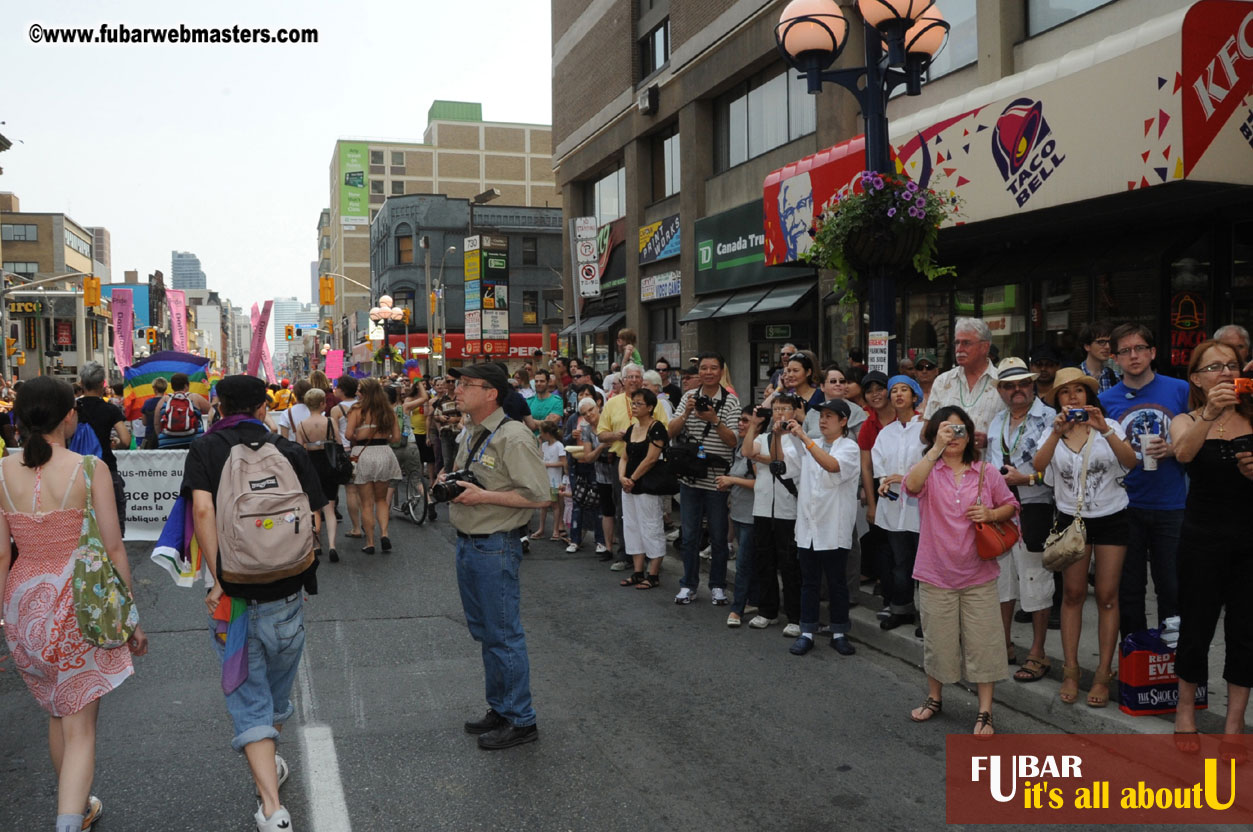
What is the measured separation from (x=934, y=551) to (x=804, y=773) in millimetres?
1488

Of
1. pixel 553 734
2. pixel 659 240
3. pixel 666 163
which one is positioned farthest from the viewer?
pixel 666 163

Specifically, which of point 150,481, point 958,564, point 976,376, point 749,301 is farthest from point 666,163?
point 958,564

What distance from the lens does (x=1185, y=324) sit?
10.3 metres

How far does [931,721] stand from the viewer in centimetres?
543

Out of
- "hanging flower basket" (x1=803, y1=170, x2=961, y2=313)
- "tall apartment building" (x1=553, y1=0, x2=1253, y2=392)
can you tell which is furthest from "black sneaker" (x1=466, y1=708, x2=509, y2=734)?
"tall apartment building" (x1=553, y1=0, x2=1253, y2=392)

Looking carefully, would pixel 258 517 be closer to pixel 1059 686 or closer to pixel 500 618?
pixel 500 618

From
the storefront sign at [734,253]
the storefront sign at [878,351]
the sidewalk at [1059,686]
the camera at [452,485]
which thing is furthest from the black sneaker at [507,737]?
the storefront sign at [734,253]

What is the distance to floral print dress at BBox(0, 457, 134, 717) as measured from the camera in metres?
3.88

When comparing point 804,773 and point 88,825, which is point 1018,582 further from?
point 88,825

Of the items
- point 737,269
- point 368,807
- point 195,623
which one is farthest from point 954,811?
point 737,269

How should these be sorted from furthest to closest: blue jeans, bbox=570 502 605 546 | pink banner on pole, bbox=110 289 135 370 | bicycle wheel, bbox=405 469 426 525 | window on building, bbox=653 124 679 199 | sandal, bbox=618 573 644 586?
pink banner on pole, bbox=110 289 135 370
window on building, bbox=653 124 679 199
bicycle wheel, bbox=405 469 426 525
blue jeans, bbox=570 502 605 546
sandal, bbox=618 573 644 586

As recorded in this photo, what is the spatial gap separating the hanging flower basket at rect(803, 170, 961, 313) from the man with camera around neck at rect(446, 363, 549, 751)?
4133 millimetres

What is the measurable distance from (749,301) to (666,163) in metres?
6.69

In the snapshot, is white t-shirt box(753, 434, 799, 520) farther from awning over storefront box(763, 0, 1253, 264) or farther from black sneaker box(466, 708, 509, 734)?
awning over storefront box(763, 0, 1253, 264)
